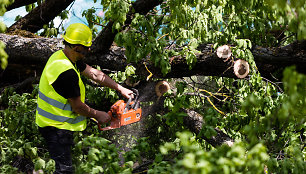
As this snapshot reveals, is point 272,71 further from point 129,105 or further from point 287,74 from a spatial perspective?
point 287,74

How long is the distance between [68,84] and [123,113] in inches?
27.6

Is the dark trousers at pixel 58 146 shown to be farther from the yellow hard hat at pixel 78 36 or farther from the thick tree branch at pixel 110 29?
the thick tree branch at pixel 110 29

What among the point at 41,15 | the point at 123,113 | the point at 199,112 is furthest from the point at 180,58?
the point at 41,15

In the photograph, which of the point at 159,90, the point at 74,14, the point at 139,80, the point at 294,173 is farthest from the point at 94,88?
the point at 294,173

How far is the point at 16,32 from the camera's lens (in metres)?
5.08

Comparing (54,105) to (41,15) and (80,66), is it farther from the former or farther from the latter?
(41,15)

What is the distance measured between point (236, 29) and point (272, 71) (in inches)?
31.7

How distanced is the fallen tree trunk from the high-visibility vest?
177cm

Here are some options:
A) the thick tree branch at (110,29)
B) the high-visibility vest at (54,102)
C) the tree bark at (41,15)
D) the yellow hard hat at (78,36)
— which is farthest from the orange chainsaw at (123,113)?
the tree bark at (41,15)

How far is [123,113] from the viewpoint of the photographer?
3.07 metres

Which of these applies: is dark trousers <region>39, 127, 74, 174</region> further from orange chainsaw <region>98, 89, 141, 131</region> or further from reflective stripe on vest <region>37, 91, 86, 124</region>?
orange chainsaw <region>98, 89, 141, 131</region>

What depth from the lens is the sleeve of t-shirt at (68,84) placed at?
255 cm

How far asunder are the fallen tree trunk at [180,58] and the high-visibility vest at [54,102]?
1771 millimetres

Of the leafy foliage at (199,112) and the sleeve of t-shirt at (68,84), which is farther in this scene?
the sleeve of t-shirt at (68,84)
